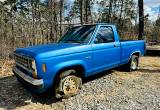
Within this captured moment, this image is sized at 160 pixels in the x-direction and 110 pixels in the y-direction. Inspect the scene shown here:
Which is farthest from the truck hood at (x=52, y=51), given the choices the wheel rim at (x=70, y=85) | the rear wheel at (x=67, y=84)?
the wheel rim at (x=70, y=85)

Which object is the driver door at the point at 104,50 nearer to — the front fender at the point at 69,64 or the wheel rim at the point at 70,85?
the front fender at the point at 69,64

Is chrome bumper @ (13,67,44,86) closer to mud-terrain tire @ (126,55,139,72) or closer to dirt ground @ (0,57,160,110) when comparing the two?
dirt ground @ (0,57,160,110)

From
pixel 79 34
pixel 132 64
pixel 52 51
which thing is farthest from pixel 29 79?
pixel 132 64

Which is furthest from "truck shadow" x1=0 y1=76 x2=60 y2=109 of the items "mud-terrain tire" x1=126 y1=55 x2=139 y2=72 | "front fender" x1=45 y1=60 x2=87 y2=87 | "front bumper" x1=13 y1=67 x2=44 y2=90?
"mud-terrain tire" x1=126 y1=55 x2=139 y2=72

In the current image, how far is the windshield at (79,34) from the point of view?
6.45 meters

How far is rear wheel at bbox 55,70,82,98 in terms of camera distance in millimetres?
5562

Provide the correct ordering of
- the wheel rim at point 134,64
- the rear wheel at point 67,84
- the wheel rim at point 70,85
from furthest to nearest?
the wheel rim at point 134,64 → the wheel rim at point 70,85 → the rear wheel at point 67,84

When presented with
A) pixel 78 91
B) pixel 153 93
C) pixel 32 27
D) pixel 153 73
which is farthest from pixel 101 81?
pixel 32 27

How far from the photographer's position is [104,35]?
6926mm

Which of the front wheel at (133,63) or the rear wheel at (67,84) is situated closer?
→ the rear wheel at (67,84)

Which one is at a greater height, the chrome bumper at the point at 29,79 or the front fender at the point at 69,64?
the front fender at the point at 69,64

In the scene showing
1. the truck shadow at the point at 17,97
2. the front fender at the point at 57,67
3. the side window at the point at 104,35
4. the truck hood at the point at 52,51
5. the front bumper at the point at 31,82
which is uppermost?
the side window at the point at 104,35

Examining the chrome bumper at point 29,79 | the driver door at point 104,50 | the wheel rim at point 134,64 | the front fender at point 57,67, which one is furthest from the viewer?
the wheel rim at point 134,64

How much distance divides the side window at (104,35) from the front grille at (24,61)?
81.4 inches
